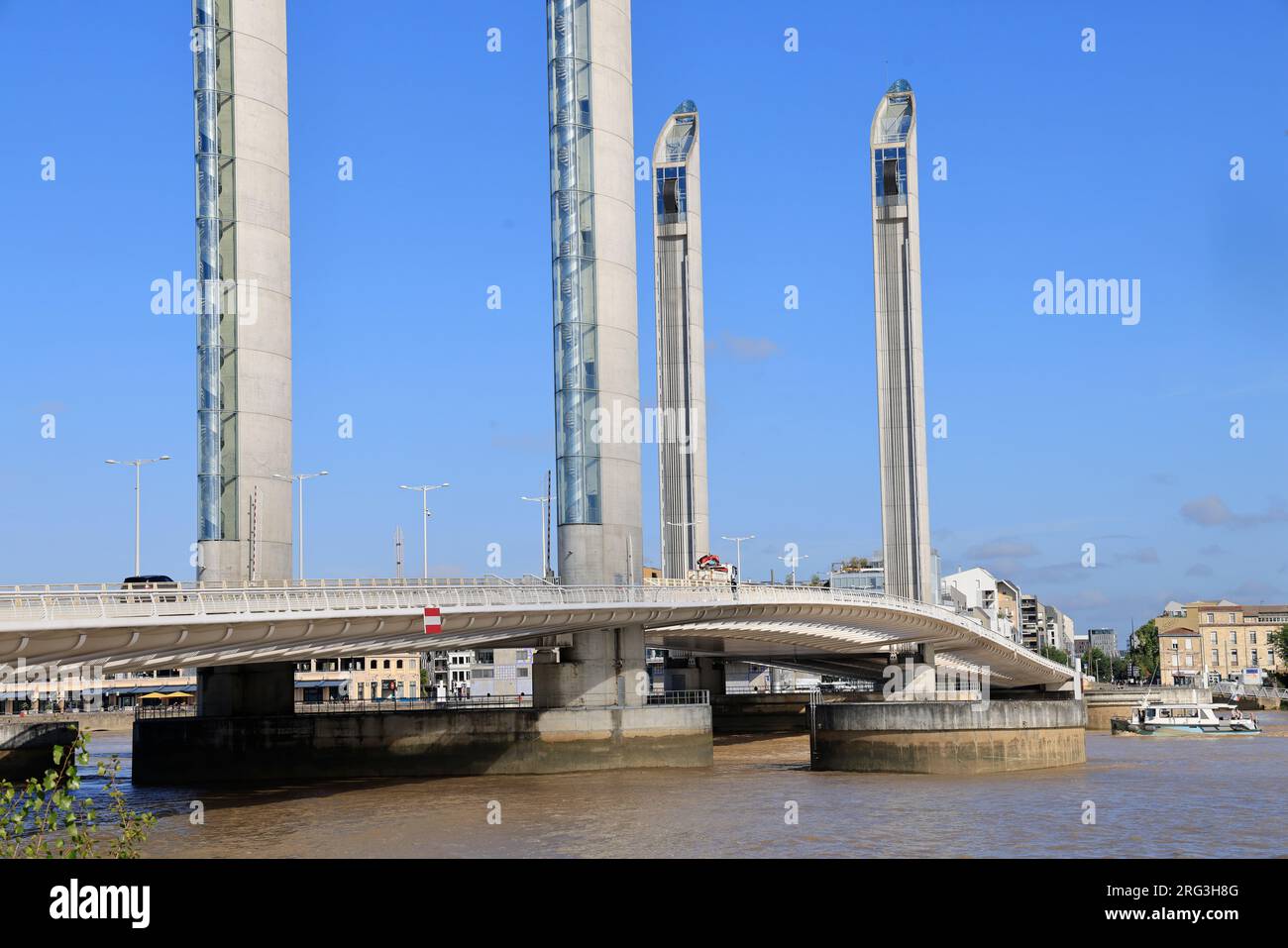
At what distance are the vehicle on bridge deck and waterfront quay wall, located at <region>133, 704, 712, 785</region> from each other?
3788 cm

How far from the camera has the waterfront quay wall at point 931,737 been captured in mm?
53844

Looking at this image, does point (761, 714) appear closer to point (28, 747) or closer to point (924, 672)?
point (924, 672)

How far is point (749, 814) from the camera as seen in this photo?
4078 centimetres

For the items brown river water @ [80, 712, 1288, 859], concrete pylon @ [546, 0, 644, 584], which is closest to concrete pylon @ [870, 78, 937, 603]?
concrete pylon @ [546, 0, 644, 584]

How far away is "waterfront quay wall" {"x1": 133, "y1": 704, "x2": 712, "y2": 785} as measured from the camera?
186ft

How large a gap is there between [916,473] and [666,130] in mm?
33487

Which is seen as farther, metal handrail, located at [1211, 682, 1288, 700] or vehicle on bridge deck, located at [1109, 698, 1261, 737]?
metal handrail, located at [1211, 682, 1288, 700]

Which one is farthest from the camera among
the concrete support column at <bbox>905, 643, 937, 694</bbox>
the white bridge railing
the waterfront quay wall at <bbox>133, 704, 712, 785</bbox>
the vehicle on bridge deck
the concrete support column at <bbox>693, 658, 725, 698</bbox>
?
the concrete support column at <bbox>693, 658, 725, 698</bbox>

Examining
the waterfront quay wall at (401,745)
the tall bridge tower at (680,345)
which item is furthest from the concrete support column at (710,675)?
the waterfront quay wall at (401,745)

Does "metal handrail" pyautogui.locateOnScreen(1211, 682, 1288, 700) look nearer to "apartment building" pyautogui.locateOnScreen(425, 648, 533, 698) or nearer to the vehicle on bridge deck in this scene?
the vehicle on bridge deck

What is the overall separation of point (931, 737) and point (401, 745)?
65.1 feet

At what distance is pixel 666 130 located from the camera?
4722 inches
